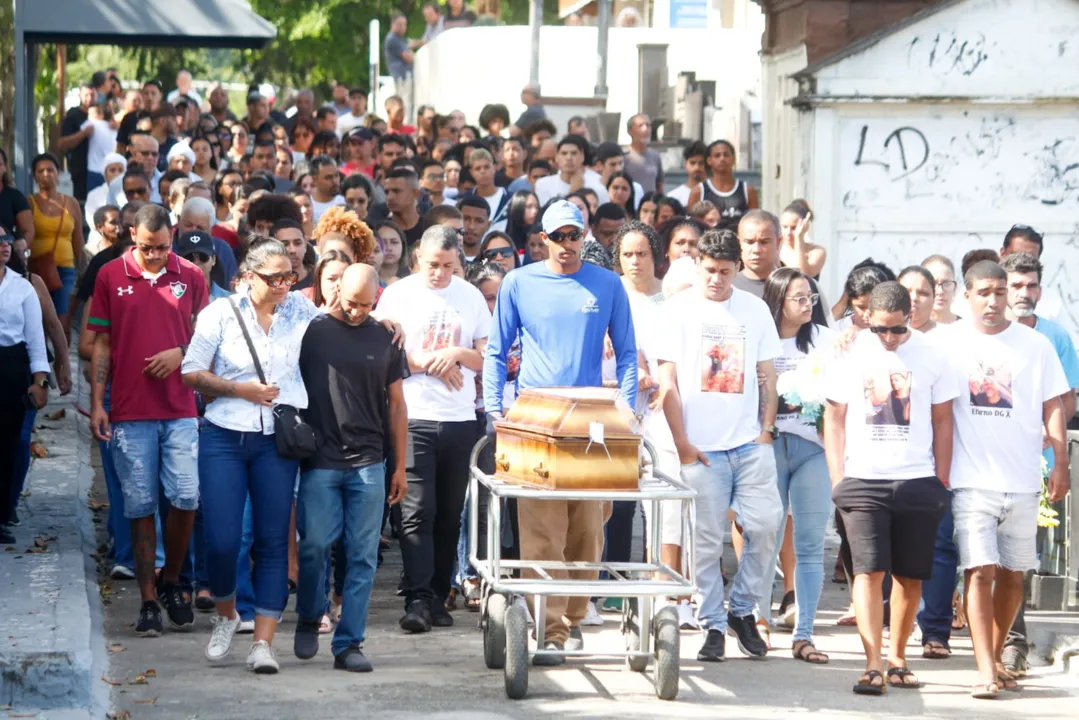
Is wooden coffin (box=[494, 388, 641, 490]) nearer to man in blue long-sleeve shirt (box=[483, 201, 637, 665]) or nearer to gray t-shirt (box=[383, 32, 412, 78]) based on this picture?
man in blue long-sleeve shirt (box=[483, 201, 637, 665])

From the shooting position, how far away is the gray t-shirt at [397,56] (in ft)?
110

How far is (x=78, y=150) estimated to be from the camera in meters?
21.6

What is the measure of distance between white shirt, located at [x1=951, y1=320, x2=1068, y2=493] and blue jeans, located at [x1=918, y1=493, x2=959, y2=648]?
78 centimetres

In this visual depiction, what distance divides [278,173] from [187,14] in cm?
178

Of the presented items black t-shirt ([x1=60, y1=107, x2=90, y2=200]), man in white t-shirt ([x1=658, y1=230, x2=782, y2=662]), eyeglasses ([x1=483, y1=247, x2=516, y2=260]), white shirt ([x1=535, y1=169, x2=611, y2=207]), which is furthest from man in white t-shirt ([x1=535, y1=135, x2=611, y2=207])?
man in white t-shirt ([x1=658, y1=230, x2=782, y2=662])

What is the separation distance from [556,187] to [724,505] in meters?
7.61

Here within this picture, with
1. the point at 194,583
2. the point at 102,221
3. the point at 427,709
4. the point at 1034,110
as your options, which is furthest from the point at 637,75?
the point at 427,709

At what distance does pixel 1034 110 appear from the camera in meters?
16.4

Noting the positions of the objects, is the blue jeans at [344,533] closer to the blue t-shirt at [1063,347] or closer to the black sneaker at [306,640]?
the black sneaker at [306,640]

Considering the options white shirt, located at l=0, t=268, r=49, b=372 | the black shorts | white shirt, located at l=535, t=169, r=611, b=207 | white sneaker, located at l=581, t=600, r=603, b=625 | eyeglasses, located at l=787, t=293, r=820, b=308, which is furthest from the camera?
white shirt, located at l=535, t=169, r=611, b=207

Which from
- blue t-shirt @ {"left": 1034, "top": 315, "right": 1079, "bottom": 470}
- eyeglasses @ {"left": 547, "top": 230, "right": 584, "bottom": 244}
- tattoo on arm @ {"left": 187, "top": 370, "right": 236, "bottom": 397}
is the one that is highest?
eyeglasses @ {"left": 547, "top": 230, "right": 584, "bottom": 244}

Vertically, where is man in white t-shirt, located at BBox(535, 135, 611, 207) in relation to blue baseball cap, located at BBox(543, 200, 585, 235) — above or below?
above

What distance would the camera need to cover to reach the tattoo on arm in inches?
344

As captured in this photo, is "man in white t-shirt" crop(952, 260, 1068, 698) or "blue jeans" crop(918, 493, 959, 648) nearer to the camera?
"man in white t-shirt" crop(952, 260, 1068, 698)
